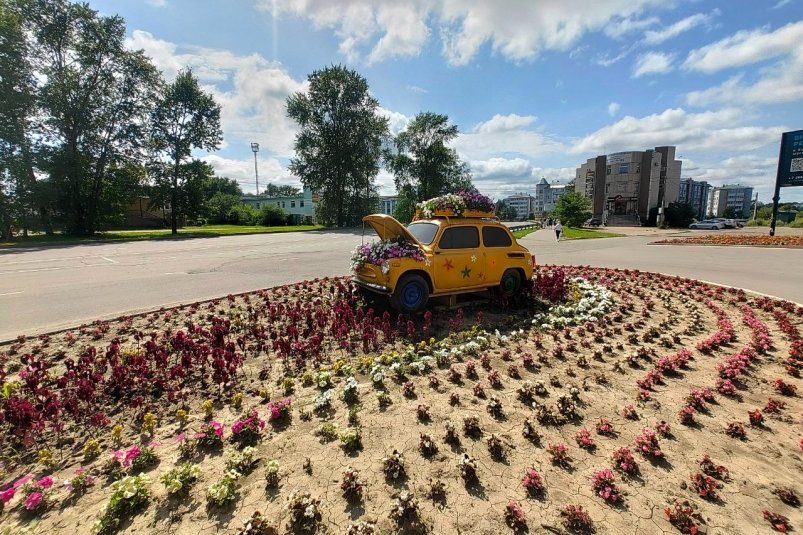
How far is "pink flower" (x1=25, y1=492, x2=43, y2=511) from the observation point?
2.46 m

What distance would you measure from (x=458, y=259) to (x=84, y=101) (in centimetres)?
3854

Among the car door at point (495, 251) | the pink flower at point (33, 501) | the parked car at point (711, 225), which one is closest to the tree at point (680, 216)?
the parked car at point (711, 225)

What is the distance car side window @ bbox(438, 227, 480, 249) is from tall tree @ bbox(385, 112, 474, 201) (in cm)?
4988

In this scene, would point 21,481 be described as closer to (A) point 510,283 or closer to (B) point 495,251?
(B) point 495,251

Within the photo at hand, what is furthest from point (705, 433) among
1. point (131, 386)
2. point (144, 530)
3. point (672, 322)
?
point (131, 386)

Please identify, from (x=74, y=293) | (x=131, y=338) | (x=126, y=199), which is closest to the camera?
(x=131, y=338)

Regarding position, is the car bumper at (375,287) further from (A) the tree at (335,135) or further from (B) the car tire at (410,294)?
(A) the tree at (335,135)

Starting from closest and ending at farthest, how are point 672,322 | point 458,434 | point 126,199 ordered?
point 458,434 → point 672,322 → point 126,199

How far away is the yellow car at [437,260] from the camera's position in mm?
6734

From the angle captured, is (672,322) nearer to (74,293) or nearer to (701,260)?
(701,260)

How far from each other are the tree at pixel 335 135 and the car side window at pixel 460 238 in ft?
142

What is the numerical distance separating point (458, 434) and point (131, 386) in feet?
12.7

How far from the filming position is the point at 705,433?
10.9 feet

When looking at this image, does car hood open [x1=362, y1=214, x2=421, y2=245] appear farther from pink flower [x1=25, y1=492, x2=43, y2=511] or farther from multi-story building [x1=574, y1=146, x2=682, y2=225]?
multi-story building [x1=574, y1=146, x2=682, y2=225]
